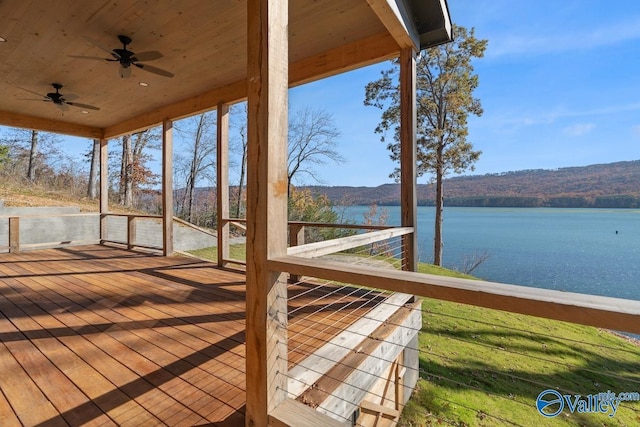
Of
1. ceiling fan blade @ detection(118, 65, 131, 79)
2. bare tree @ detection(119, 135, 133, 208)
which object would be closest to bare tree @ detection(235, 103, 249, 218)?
bare tree @ detection(119, 135, 133, 208)

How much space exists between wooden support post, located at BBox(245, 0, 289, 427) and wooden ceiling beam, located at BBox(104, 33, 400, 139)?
2.15 metres

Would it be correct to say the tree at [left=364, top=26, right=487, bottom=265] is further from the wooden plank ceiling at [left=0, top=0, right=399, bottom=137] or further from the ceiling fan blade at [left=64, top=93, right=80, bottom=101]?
the ceiling fan blade at [left=64, top=93, right=80, bottom=101]

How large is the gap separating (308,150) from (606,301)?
47.8ft

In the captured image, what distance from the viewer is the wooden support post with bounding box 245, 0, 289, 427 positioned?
4.85 ft

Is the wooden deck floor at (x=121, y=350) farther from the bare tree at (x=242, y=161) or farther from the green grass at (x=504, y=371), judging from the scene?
the bare tree at (x=242, y=161)

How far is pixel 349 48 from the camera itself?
11.7 ft

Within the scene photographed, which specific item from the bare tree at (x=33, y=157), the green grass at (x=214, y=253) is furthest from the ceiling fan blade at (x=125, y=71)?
the bare tree at (x=33, y=157)

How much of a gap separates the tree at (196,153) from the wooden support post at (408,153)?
13698mm

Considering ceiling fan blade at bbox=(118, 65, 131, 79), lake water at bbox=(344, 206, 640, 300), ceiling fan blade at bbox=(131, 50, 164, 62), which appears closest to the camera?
ceiling fan blade at bbox=(131, 50, 164, 62)

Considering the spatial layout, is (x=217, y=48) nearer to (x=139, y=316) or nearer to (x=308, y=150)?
(x=139, y=316)

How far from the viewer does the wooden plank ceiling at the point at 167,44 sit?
2887 millimetres

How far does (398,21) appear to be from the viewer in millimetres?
2963

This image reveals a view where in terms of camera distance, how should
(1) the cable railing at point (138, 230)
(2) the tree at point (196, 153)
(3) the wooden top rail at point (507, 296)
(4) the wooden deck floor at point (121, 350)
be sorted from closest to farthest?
(3) the wooden top rail at point (507, 296), (4) the wooden deck floor at point (121, 350), (1) the cable railing at point (138, 230), (2) the tree at point (196, 153)

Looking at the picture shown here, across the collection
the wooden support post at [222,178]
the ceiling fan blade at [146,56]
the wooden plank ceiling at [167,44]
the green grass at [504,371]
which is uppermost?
the wooden plank ceiling at [167,44]
